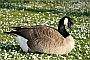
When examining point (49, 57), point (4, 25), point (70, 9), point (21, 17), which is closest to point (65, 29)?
point (49, 57)

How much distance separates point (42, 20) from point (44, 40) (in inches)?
458

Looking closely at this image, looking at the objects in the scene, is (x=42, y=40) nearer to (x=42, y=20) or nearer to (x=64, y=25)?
(x=64, y=25)

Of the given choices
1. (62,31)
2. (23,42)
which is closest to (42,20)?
(62,31)

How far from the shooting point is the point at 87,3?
41281mm

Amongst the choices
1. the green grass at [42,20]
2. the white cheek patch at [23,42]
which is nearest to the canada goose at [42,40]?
the white cheek patch at [23,42]

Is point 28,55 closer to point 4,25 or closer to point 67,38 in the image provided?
point 67,38

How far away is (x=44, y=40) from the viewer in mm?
16484

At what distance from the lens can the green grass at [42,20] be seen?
1684 cm

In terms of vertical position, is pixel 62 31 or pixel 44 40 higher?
pixel 62 31

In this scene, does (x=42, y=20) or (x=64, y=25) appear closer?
(x=64, y=25)

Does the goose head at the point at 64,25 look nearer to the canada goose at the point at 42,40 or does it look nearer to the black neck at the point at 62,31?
the black neck at the point at 62,31

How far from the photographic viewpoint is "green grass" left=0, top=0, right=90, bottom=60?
16.8 meters

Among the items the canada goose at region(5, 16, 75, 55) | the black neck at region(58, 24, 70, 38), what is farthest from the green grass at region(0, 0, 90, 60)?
the black neck at region(58, 24, 70, 38)

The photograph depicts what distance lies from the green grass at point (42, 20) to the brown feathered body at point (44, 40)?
1.16ft
